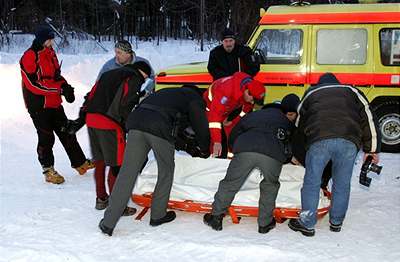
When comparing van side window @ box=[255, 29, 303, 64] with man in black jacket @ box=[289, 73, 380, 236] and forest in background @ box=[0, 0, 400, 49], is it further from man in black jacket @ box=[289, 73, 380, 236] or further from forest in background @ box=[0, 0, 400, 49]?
forest in background @ box=[0, 0, 400, 49]

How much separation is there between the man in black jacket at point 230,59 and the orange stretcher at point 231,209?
8.21 feet

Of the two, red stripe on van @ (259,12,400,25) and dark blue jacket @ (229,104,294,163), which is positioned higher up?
red stripe on van @ (259,12,400,25)

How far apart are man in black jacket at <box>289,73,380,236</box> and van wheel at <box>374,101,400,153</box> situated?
346 cm

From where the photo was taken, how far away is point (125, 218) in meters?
5.09

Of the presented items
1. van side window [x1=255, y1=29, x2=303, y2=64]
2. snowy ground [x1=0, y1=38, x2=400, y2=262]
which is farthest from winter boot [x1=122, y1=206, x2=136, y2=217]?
van side window [x1=255, y1=29, x2=303, y2=64]

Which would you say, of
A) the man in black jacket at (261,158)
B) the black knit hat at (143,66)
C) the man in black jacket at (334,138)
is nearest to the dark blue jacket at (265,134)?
the man in black jacket at (261,158)

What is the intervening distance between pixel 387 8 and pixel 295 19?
1.39 m

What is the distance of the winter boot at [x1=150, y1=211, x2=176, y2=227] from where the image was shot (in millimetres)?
4832

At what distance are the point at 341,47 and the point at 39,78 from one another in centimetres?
442

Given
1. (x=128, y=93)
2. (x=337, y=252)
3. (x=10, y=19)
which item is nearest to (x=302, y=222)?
(x=337, y=252)

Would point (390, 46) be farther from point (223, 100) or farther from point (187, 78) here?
point (223, 100)

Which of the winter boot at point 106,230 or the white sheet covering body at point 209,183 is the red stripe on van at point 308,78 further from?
the winter boot at point 106,230

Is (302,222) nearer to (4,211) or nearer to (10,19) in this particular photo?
(4,211)

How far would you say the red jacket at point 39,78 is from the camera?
20.1 feet
